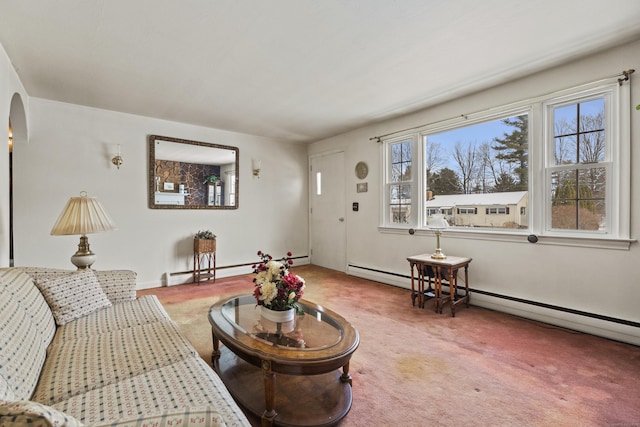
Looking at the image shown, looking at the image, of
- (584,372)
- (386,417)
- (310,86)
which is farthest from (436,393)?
(310,86)

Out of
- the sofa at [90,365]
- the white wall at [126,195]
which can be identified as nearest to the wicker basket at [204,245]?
the white wall at [126,195]

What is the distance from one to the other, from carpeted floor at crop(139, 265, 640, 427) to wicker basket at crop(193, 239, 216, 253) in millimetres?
1150

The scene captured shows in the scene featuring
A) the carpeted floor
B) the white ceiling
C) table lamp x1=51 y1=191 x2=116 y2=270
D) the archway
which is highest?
the white ceiling

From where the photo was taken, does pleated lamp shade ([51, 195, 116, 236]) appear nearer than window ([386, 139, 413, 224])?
Yes

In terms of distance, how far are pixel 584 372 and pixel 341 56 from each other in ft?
9.72

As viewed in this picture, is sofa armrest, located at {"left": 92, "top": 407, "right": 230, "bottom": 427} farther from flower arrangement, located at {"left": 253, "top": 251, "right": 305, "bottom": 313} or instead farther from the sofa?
flower arrangement, located at {"left": 253, "top": 251, "right": 305, "bottom": 313}

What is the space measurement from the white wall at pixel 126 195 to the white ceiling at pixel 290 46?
44 centimetres

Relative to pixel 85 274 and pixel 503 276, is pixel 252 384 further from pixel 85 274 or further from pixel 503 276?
pixel 503 276

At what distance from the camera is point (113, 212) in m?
3.96

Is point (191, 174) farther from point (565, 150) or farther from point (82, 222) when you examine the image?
point (565, 150)

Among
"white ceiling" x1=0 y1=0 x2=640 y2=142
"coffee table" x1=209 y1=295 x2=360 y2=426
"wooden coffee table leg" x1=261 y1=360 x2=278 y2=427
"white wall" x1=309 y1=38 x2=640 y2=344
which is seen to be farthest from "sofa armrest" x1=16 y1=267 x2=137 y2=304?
"white wall" x1=309 y1=38 x2=640 y2=344

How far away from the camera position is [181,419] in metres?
0.84

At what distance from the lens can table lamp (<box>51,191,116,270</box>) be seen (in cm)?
247

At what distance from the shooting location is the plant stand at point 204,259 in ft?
14.4
